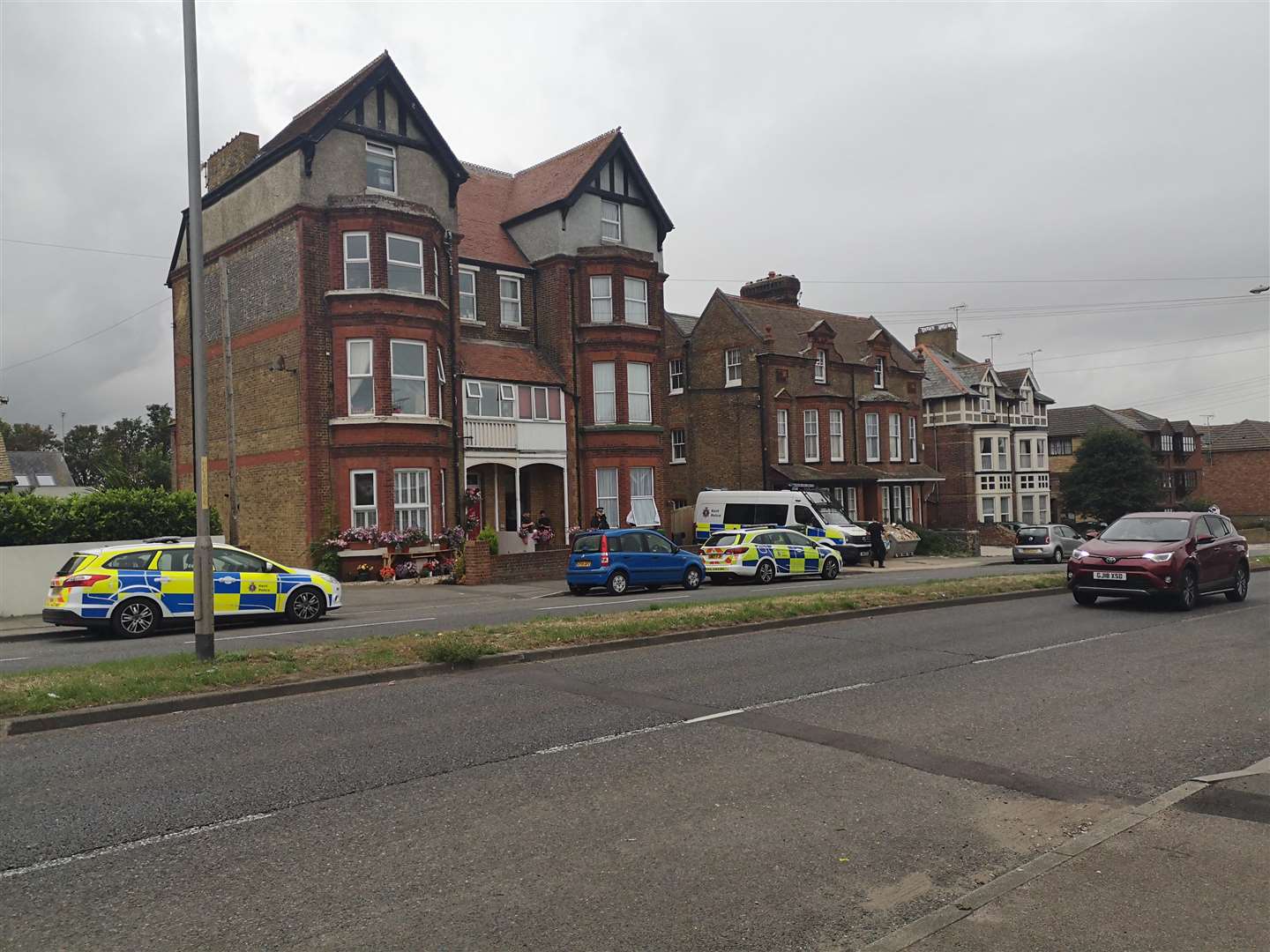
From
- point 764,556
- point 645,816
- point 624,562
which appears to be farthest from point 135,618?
point 764,556

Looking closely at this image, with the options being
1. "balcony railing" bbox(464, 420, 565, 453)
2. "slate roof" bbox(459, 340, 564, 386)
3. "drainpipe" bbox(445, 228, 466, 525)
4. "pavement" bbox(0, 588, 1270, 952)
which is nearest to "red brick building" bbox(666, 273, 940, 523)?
"slate roof" bbox(459, 340, 564, 386)

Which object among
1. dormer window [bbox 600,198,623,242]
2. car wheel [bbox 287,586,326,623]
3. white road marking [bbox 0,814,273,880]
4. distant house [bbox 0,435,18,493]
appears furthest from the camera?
dormer window [bbox 600,198,623,242]

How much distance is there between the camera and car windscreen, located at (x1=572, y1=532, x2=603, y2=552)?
22234 millimetres

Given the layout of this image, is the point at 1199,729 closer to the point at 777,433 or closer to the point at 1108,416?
the point at 777,433

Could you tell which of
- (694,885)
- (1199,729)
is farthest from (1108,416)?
(694,885)

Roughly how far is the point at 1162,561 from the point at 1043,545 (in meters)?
21.9

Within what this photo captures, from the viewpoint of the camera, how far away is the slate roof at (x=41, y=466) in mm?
72812

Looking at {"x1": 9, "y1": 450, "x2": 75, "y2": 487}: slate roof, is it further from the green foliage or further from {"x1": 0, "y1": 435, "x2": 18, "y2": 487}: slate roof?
the green foliage

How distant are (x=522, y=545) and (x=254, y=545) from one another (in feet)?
25.4

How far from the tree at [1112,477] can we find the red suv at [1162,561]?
45.3m

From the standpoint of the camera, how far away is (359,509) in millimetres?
26344

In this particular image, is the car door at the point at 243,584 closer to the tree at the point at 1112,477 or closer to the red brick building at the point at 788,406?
the red brick building at the point at 788,406

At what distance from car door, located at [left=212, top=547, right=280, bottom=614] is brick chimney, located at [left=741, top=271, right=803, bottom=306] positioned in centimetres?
3527

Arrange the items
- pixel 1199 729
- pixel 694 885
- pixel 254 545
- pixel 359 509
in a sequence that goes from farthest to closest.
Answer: pixel 254 545 → pixel 359 509 → pixel 1199 729 → pixel 694 885
